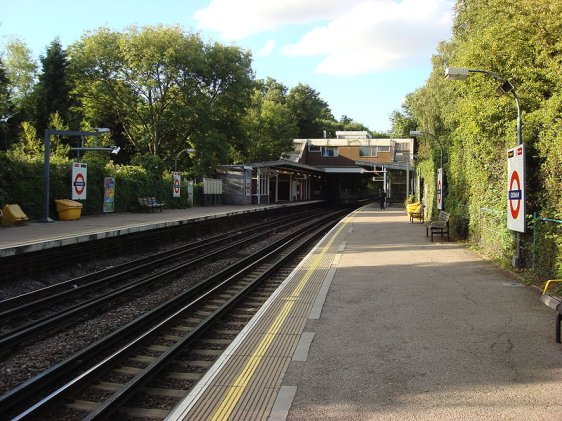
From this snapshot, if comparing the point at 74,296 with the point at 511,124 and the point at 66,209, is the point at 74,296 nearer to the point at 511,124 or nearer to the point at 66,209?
the point at 511,124

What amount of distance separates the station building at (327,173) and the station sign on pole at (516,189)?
94.8 feet

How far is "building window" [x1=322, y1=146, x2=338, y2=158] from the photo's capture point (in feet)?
209

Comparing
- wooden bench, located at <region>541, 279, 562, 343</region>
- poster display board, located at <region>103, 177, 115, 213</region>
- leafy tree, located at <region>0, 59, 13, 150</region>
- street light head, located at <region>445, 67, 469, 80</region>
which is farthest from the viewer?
leafy tree, located at <region>0, 59, 13, 150</region>

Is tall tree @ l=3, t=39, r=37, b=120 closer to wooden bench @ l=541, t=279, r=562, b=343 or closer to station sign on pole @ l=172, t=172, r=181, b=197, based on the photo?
station sign on pole @ l=172, t=172, r=181, b=197

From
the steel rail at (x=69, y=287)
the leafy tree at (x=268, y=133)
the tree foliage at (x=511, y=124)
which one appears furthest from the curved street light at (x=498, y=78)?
the leafy tree at (x=268, y=133)

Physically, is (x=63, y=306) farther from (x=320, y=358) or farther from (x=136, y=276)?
(x=320, y=358)

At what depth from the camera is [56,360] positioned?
589 cm

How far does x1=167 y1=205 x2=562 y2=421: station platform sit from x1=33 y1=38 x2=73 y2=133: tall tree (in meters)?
41.3

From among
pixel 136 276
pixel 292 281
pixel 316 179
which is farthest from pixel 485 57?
pixel 316 179

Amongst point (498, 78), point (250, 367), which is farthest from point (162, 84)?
point (250, 367)

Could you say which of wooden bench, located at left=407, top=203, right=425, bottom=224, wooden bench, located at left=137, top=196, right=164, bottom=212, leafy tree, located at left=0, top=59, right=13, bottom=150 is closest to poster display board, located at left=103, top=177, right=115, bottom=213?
wooden bench, located at left=137, top=196, right=164, bottom=212

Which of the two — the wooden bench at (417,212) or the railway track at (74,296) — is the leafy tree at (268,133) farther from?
the railway track at (74,296)

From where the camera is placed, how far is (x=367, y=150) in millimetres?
62938

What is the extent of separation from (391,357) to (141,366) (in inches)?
108
